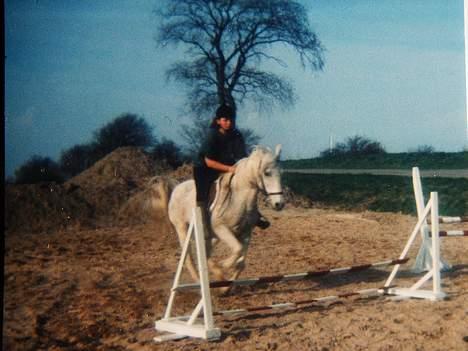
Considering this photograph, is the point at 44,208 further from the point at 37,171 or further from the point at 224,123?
the point at 224,123

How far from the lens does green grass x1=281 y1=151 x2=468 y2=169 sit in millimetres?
14867

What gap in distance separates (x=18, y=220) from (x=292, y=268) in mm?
5242

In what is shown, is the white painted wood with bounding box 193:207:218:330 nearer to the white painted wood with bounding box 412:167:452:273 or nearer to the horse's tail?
the horse's tail

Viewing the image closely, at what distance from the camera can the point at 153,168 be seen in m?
14.7

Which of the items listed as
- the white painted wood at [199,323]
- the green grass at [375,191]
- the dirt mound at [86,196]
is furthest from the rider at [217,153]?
the green grass at [375,191]

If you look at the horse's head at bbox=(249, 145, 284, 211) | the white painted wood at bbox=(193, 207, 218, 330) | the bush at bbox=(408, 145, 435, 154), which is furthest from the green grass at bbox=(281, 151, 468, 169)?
the white painted wood at bbox=(193, 207, 218, 330)

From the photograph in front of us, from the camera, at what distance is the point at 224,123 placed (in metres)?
7.52

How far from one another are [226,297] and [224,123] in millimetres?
1813

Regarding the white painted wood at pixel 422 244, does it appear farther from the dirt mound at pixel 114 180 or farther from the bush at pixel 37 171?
the dirt mound at pixel 114 180

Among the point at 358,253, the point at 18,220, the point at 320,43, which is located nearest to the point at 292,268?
the point at 358,253

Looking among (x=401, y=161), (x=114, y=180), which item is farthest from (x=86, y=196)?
(x=401, y=161)

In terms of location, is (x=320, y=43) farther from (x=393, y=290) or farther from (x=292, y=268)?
(x=393, y=290)

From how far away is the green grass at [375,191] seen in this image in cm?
1532

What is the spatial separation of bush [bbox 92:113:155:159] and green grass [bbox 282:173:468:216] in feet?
13.2
